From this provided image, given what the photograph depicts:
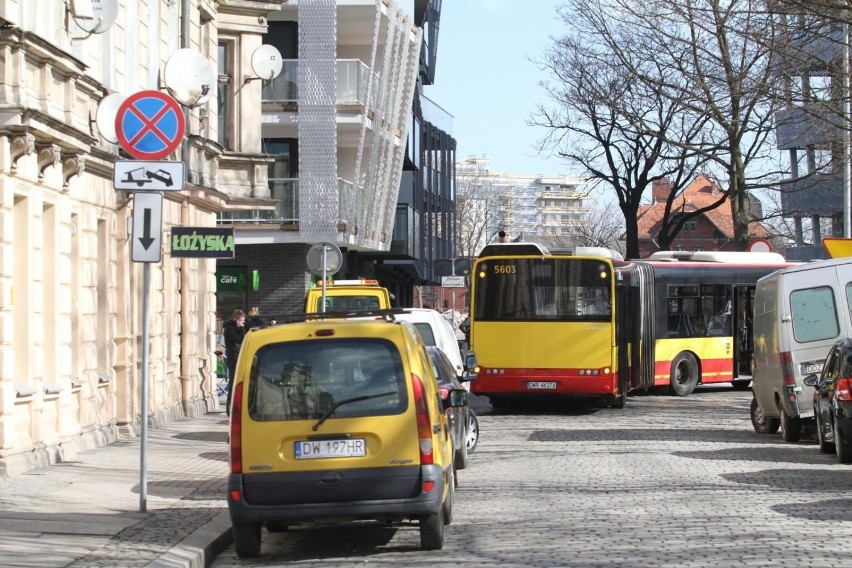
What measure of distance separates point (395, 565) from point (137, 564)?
1.73 metres

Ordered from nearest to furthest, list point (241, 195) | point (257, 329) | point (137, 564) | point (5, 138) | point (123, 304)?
point (137, 564) → point (257, 329) → point (5, 138) → point (123, 304) → point (241, 195)

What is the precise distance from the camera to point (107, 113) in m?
19.2

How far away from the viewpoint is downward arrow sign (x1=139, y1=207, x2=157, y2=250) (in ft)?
41.0

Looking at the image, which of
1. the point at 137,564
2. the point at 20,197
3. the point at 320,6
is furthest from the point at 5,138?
the point at 320,6

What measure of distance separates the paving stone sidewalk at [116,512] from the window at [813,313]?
26.2ft

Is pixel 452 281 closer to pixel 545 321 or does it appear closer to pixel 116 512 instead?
pixel 545 321

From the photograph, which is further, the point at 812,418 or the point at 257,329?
the point at 812,418

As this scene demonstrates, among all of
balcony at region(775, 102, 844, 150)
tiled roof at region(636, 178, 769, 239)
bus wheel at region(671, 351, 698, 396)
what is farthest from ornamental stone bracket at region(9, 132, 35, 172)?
tiled roof at region(636, 178, 769, 239)

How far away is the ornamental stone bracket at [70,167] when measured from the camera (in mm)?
17406

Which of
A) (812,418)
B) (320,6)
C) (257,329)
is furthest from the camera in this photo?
(320,6)

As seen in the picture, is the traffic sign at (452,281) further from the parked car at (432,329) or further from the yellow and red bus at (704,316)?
the parked car at (432,329)

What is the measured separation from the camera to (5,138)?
48.8 ft

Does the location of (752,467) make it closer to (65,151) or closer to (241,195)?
(65,151)

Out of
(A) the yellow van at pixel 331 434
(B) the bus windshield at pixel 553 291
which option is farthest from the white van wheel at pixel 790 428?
(A) the yellow van at pixel 331 434
